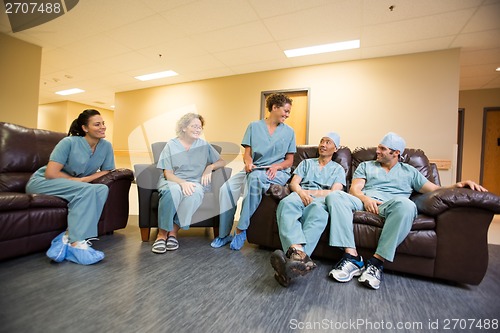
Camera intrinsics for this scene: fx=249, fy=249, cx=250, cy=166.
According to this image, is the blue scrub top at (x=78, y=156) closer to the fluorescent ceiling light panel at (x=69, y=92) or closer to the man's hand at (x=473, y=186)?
the man's hand at (x=473, y=186)

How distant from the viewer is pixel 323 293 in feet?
4.59

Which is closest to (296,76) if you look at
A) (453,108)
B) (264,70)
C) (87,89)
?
(264,70)

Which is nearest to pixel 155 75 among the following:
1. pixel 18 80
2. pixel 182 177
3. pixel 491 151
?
pixel 18 80

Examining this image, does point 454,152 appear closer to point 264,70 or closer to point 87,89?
point 264,70

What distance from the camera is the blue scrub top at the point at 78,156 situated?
194cm

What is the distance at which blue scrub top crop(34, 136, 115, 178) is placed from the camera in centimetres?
194

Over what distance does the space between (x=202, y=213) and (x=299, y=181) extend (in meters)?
0.90

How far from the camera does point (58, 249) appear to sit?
5.47 feet

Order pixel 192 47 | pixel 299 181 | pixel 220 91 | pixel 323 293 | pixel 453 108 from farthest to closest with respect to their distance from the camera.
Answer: pixel 220 91, pixel 192 47, pixel 453 108, pixel 299 181, pixel 323 293

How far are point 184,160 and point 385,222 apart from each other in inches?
65.9

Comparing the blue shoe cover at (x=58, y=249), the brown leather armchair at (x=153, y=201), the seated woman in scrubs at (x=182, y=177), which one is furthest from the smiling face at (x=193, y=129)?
the blue shoe cover at (x=58, y=249)

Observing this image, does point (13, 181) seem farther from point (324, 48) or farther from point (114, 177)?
point (324, 48)

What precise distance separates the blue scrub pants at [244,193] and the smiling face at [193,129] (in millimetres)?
522

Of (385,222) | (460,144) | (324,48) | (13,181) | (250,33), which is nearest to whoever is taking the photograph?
(385,222)
